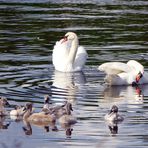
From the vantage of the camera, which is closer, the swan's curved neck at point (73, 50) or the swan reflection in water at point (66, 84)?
the swan reflection in water at point (66, 84)

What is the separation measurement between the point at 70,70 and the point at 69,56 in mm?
659

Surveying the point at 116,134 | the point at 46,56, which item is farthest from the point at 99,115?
the point at 46,56

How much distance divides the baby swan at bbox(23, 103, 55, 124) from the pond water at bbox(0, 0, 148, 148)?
196 mm

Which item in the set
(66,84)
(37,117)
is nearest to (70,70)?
(66,84)

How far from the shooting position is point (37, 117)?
1595cm

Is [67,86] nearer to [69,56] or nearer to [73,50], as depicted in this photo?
[69,56]

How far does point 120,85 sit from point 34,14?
17681mm

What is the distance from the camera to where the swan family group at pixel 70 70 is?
52.2ft

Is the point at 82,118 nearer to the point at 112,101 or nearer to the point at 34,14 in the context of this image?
the point at 112,101

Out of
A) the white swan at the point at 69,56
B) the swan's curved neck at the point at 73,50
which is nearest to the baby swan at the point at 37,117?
the white swan at the point at 69,56

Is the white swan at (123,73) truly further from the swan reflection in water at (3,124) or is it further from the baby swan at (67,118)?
the swan reflection in water at (3,124)

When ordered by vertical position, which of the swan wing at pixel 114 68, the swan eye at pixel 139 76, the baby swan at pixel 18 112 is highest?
the swan wing at pixel 114 68

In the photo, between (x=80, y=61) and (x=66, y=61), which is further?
(x=66, y=61)

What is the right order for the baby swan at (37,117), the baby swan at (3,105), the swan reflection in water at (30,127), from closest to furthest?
1. the swan reflection in water at (30,127)
2. the baby swan at (37,117)
3. the baby swan at (3,105)
